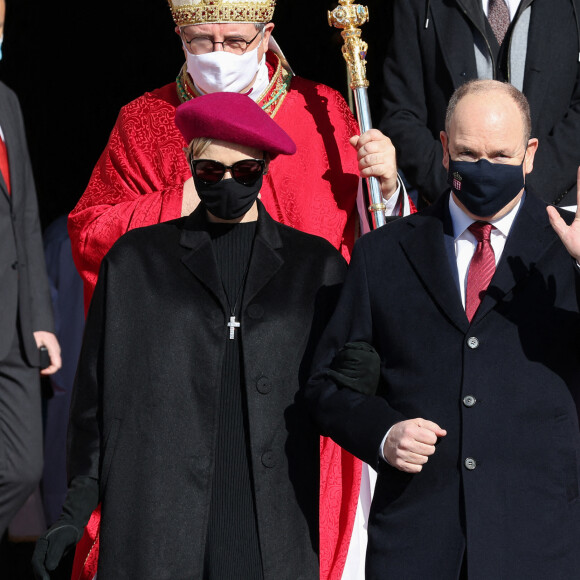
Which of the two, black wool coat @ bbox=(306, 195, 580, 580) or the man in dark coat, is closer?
black wool coat @ bbox=(306, 195, 580, 580)

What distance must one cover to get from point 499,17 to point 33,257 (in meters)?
1.90

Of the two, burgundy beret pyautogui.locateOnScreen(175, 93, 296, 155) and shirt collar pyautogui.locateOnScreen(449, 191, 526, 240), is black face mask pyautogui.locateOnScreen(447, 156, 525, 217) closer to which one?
shirt collar pyautogui.locateOnScreen(449, 191, 526, 240)

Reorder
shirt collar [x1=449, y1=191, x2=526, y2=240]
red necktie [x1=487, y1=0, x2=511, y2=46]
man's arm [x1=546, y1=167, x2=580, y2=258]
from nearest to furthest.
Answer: man's arm [x1=546, y1=167, x2=580, y2=258], shirt collar [x1=449, y1=191, x2=526, y2=240], red necktie [x1=487, y1=0, x2=511, y2=46]

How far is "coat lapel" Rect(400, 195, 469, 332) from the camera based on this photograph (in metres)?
3.62

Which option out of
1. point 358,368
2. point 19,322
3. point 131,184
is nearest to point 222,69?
point 131,184

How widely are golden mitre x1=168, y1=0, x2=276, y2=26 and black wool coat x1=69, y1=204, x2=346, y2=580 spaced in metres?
1.01

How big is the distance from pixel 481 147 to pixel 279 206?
4.14 ft

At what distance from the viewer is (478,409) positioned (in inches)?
140

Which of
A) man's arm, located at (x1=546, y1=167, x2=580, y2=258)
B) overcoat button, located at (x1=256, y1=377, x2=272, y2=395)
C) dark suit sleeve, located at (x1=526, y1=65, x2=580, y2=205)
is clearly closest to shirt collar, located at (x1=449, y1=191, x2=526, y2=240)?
man's arm, located at (x1=546, y1=167, x2=580, y2=258)

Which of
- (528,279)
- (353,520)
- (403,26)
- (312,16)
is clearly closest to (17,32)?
(312,16)

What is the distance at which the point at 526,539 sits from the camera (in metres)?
3.50

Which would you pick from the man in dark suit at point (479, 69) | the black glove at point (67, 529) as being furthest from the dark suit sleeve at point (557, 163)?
the black glove at point (67, 529)

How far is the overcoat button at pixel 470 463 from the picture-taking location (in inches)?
139

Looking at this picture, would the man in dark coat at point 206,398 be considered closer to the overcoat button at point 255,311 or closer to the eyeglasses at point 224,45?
the overcoat button at point 255,311
